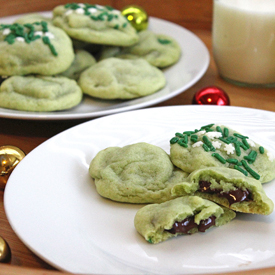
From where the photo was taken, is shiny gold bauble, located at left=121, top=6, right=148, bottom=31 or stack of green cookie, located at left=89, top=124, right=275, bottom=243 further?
shiny gold bauble, located at left=121, top=6, right=148, bottom=31

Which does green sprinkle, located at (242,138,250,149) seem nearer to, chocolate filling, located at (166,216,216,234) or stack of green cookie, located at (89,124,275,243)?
stack of green cookie, located at (89,124,275,243)

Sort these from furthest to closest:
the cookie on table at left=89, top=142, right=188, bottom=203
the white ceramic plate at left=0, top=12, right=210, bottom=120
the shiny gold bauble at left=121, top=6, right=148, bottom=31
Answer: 1. the shiny gold bauble at left=121, top=6, right=148, bottom=31
2. the white ceramic plate at left=0, top=12, right=210, bottom=120
3. the cookie on table at left=89, top=142, right=188, bottom=203

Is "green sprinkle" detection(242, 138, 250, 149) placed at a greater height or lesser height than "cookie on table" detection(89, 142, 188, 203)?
greater

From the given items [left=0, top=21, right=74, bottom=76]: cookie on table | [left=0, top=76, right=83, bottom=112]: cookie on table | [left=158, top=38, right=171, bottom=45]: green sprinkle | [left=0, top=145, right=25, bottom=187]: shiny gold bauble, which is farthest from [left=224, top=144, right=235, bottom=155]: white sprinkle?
[left=158, top=38, right=171, bottom=45]: green sprinkle

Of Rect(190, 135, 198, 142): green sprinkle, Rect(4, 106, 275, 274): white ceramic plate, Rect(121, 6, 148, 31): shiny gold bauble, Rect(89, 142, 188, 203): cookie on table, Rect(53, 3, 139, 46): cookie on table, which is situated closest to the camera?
Rect(4, 106, 275, 274): white ceramic plate

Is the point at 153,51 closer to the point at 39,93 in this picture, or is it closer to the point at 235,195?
the point at 39,93

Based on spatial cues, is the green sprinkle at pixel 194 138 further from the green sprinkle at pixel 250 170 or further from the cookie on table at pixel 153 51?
the cookie on table at pixel 153 51

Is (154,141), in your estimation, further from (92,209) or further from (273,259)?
(273,259)

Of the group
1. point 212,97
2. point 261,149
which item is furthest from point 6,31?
point 261,149
